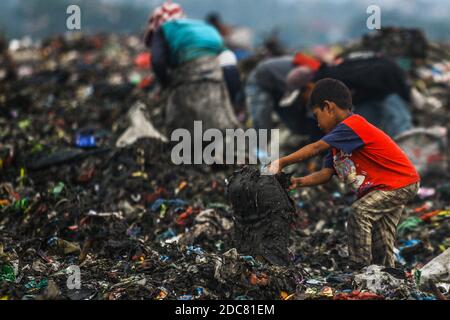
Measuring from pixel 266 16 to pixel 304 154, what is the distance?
13389 cm

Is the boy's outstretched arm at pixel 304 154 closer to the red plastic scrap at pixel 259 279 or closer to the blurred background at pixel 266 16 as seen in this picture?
the red plastic scrap at pixel 259 279

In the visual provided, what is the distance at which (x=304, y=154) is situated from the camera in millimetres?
3174

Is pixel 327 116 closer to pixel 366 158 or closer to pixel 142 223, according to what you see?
pixel 366 158

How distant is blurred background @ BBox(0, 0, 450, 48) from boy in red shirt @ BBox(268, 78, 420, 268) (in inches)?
127

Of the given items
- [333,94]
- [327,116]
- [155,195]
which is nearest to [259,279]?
[327,116]

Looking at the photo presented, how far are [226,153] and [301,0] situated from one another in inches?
5990

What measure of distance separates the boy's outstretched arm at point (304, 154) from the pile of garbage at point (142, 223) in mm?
268

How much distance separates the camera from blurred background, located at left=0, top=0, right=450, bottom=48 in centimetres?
6153

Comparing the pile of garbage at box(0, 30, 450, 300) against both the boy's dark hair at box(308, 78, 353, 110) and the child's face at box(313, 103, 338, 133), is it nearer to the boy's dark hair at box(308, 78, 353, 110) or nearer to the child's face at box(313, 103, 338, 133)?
the child's face at box(313, 103, 338, 133)

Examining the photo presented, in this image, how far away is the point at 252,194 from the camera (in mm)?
3375

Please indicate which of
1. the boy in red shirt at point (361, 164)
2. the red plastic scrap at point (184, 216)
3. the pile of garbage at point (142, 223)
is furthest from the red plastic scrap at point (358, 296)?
the red plastic scrap at point (184, 216)

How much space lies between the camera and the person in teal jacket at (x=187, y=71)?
560 cm

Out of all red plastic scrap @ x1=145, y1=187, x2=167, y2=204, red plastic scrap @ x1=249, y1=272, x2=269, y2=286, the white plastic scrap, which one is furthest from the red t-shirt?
the white plastic scrap

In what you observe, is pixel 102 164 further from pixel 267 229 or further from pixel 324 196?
pixel 267 229
